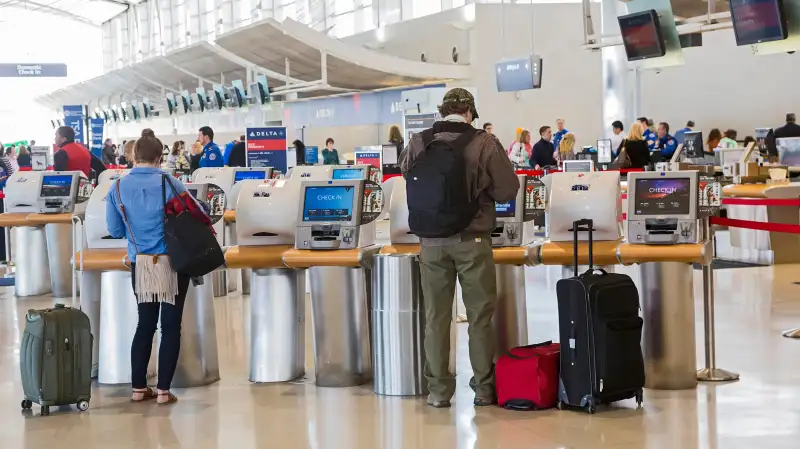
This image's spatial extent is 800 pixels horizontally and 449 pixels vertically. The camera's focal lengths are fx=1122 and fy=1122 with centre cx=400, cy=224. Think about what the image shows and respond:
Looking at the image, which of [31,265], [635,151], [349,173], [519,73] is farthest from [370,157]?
[31,265]

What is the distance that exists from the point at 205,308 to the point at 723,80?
49.9ft

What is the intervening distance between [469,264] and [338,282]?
99cm

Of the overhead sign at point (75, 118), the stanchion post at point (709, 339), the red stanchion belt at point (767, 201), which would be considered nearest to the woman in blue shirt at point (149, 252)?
the stanchion post at point (709, 339)

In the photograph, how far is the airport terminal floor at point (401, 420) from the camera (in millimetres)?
4727

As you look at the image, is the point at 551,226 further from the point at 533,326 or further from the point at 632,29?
the point at 632,29

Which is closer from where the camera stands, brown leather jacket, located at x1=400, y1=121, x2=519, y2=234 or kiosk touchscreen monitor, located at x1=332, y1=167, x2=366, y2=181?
brown leather jacket, located at x1=400, y1=121, x2=519, y2=234

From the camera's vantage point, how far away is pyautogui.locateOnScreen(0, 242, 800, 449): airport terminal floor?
15.5 feet

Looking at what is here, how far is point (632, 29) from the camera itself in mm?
15062

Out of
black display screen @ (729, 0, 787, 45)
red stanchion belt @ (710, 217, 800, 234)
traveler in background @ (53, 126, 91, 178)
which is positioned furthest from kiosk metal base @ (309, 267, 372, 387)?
black display screen @ (729, 0, 787, 45)

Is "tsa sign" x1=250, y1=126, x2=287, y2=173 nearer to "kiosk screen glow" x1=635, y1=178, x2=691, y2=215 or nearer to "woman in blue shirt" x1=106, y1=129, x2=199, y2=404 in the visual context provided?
"woman in blue shirt" x1=106, y1=129, x2=199, y2=404

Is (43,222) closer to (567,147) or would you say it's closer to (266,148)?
(266,148)

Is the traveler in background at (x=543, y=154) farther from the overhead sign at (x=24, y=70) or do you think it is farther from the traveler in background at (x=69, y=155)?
the overhead sign at (x=24, y=70)

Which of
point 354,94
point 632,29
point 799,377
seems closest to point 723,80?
point 632,29

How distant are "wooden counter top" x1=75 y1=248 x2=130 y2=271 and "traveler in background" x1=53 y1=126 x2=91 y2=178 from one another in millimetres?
4726
